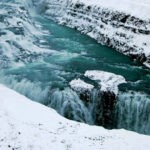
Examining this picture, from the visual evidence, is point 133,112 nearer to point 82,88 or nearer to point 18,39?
point 82,88

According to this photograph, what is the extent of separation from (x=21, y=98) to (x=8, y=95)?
1.84 ft

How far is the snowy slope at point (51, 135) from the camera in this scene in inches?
432

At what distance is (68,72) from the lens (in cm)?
1981

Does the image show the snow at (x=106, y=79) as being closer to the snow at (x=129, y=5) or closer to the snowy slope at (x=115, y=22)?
the snowy slope at (x=115, y=22)

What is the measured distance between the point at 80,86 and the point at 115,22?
10567 mm

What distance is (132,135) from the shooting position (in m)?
11.7

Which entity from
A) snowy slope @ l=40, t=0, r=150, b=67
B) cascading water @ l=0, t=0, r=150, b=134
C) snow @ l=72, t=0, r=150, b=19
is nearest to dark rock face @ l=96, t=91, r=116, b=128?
cascading water @ l=0, t=0, r=150, b=134

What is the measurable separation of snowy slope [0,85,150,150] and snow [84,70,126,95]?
5554 millimetres

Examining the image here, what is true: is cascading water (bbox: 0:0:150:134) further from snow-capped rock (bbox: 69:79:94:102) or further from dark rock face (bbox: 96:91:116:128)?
snow-capped rock (bbox: 69:79:94:102)

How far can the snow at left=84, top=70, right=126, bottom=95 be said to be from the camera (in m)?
17.7

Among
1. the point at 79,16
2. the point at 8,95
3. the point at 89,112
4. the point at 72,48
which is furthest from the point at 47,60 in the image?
the point at 79,16

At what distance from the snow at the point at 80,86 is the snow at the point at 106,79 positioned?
26.4 inches

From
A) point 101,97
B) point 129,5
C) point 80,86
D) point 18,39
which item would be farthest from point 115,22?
point 101,97

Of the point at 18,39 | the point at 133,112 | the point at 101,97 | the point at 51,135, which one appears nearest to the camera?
the point at 51,135
